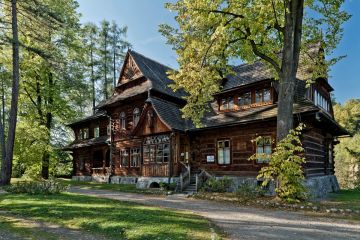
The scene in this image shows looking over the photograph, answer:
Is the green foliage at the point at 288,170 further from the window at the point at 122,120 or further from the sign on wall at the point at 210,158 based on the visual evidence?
the window at the point at 122,120

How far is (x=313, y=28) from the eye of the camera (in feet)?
57.0

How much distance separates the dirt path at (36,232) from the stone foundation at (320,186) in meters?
11.6

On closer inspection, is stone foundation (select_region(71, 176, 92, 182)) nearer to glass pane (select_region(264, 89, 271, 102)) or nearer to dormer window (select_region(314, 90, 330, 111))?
glass pane (select_region(264, 89, 271, 102))

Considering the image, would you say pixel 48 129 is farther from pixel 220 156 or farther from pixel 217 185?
pixel 217 185

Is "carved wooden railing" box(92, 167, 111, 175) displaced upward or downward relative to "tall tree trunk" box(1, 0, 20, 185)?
downward

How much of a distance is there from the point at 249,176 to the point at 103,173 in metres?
15.9

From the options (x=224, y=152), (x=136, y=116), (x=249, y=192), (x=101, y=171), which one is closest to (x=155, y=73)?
(x=136, y=116)

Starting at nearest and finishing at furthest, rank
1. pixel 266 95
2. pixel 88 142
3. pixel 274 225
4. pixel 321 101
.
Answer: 1. pixel 274 225
2. pixel 266 95
3. pixel 321 101
4. pixel 88 142

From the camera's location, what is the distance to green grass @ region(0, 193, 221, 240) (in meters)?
7.71

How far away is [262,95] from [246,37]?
5.14m

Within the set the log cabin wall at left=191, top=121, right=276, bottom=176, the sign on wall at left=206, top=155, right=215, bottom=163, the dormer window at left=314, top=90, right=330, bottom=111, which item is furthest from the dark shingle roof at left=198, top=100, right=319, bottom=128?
the dormer window at left=314, top=90, right=330, bottom=111

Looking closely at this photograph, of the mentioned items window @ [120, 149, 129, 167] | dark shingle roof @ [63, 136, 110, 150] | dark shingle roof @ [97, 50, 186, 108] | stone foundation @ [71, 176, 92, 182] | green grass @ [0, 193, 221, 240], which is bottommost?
stone foundation @ [71, 176, 92, 182]

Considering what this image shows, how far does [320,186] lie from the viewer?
1833 cm

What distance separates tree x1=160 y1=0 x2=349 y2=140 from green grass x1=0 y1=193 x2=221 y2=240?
764 cm
